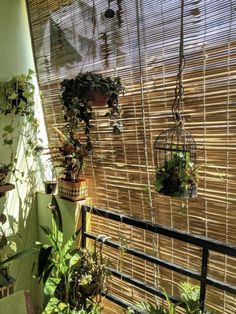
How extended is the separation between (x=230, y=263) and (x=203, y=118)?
0.80 m

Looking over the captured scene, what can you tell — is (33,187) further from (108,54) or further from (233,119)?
(233,119)

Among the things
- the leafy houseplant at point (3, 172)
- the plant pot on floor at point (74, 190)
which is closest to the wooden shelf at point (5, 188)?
the leafy houseplant at point (3, 172)

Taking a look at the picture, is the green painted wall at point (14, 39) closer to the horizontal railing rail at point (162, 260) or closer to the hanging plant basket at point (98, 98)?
the hanging plant basket at point (98, 98)

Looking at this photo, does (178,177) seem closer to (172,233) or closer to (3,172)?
(172,233)

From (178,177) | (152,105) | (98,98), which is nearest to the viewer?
(178,177)

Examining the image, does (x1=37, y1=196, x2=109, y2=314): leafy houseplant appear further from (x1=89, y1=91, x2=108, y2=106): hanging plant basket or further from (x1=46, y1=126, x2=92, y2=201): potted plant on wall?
(x1=89, y1=91, x2=108, y2=106): hanging plant basket

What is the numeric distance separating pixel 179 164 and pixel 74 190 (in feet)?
3.54

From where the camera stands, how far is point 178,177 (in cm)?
153

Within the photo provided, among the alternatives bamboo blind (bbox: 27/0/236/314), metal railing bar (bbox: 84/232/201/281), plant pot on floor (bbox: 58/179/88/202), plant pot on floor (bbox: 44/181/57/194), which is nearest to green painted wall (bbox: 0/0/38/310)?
bamboo blind (bbox: 27/0/236/314)

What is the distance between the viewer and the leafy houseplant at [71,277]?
83.2 inches

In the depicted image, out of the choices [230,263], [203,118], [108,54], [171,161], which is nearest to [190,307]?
[230,263]

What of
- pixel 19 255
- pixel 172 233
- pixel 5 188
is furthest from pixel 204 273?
pixel 5 188

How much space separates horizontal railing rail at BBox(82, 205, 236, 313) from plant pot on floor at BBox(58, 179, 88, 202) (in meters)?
0.09

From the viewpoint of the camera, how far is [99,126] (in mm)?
2234
